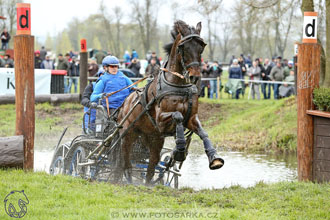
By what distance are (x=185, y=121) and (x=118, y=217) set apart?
2.18 m

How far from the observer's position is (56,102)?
20250 millimetres

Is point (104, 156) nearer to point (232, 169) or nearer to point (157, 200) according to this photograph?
point (157, 200)

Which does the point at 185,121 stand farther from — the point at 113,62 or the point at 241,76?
the point at 241,76

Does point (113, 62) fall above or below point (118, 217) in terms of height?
above

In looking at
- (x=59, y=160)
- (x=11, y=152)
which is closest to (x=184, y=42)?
(x=11, y=152)

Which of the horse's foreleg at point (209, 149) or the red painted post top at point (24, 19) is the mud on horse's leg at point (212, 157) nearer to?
the horse's foreleg at point (209, 149)

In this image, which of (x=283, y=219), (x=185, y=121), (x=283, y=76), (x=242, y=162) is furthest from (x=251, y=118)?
(x=283, y=219)

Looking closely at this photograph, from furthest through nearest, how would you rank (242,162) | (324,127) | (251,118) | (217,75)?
(217,75), (251,118), (242,162), (324,127)

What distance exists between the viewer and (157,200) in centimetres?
720

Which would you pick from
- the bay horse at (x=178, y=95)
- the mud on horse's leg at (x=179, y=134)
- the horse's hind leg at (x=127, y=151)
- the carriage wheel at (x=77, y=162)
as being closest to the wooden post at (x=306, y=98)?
the bay horse at (x=178, y=95)

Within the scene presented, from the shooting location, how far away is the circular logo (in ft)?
20.9

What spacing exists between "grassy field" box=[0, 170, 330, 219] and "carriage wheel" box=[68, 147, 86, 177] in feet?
3.94

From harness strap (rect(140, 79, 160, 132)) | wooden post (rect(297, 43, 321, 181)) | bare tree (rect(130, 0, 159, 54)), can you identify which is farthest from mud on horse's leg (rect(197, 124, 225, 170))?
bare tree (rect(130, 0, 159, 54))

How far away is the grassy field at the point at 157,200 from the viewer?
647 centimetres
